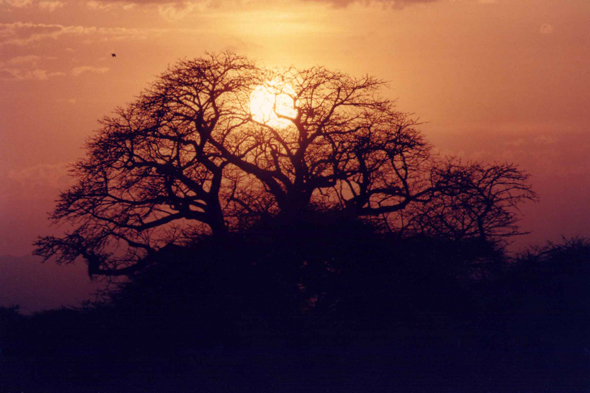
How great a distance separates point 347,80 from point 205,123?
4529 mm

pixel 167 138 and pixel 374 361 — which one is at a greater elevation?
pixel 167 138

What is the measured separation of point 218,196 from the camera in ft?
56.2

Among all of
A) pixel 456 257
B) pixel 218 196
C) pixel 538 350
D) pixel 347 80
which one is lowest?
pixel 538 350

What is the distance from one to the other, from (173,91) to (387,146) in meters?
6.54

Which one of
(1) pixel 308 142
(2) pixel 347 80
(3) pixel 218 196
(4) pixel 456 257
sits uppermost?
(2) pixel 347 80

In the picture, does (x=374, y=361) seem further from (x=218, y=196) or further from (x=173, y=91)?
(x=173, y=91)

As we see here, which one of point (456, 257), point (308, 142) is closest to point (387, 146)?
point (308, 142)

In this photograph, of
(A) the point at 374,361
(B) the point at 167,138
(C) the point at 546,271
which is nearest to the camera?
(A) the point at 374,361

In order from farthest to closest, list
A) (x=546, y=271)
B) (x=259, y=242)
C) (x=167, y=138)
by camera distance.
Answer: (x=167, y=138), (x=546, y=271), (x=259, y=242)

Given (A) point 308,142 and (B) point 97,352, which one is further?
(A) point 308,142

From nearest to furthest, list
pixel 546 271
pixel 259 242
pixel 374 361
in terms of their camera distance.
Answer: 1. pixel 374 361
2. pixel 259 242
3. pixel 546 271

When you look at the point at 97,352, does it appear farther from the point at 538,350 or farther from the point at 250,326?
the point at 538,350

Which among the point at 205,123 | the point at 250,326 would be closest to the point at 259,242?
the point at 250,326

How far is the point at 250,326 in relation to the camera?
42.5 ft
